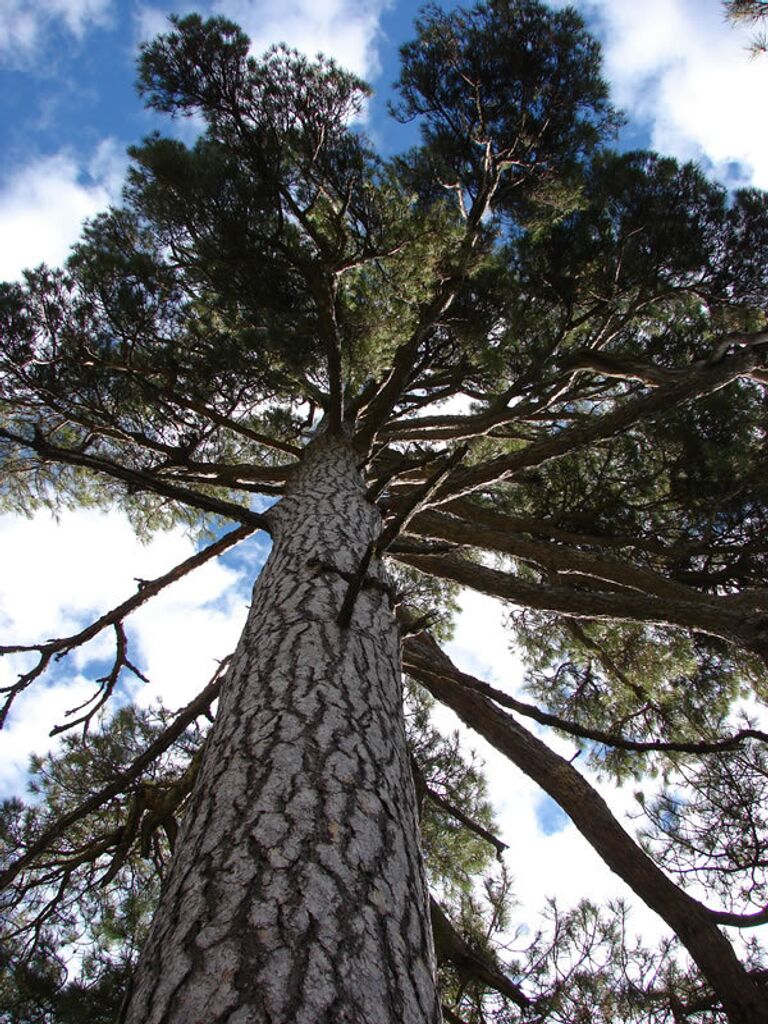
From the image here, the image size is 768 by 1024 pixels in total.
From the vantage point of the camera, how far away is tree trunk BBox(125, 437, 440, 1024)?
3.29ft

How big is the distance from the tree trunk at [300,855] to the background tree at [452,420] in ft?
1.73

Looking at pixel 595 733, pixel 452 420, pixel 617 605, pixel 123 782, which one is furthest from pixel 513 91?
pixel 123 782

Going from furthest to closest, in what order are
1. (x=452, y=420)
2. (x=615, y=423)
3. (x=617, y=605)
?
(x=452, y=420), (x=615, y=423), (x=617, y=605)

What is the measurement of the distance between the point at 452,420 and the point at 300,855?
5.24 meters

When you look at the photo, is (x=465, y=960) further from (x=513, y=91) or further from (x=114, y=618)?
(x=513, y=91)

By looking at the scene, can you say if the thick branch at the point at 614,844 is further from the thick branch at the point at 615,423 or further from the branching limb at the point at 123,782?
the branching limb at the point at 123,782

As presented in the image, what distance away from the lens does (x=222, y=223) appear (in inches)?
195

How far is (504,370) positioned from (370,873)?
514 centimetres

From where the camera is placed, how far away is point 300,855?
48.9 inches

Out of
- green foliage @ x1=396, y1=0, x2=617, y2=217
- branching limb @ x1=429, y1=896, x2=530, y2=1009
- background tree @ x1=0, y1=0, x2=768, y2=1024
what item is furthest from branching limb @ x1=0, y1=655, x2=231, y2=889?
green foliage @ x1=396, y1=0, x2=617, y2=217

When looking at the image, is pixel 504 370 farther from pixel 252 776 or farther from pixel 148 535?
pixel 252 776

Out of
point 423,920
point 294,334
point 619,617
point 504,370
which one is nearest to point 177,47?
point 294,334

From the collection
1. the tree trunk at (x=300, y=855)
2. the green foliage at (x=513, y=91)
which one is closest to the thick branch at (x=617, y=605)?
the tree trunk at (x=300, y=855)

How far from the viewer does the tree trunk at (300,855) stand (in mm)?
1002
